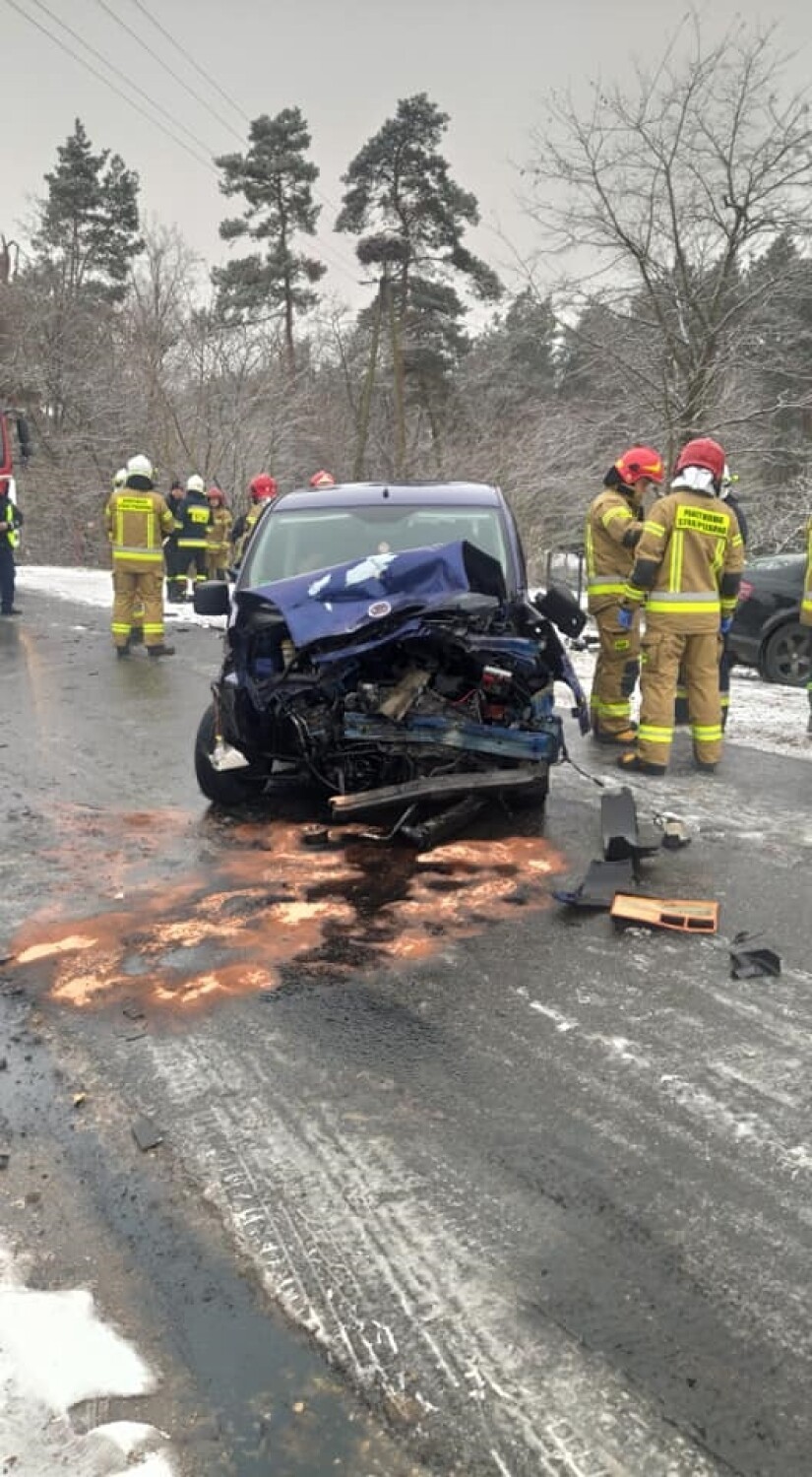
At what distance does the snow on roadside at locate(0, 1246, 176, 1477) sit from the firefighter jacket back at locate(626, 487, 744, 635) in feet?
16.9

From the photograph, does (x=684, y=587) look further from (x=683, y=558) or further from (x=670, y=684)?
(x=670, y=684)

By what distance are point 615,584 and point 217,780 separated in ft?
11.1

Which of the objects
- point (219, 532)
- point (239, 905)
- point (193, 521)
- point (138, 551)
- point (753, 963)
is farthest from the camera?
point (219, 532)

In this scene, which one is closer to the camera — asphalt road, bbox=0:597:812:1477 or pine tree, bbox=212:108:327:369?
asphalt road, bbox=0:597:812:1477

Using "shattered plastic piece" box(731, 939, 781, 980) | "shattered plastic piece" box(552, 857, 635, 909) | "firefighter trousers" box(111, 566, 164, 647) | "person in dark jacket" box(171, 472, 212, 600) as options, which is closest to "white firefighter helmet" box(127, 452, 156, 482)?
"firefighter trousers" box(111, 566, 164, 647)

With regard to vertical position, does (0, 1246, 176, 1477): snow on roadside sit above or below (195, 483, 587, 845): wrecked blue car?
below

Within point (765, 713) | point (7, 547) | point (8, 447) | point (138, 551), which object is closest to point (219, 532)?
point (8, 447)

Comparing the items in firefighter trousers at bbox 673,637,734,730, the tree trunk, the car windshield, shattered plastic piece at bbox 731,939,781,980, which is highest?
the tree trunk

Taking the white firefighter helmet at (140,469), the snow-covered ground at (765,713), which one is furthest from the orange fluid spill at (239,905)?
the white firefighter helmet at (140,469)

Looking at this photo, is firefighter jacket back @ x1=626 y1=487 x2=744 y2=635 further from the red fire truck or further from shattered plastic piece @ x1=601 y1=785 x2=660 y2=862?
the red fire truck

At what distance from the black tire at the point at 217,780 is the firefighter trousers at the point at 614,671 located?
9.17 feet

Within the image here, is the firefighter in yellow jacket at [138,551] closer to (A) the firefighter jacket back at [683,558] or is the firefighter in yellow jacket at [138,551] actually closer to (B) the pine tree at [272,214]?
(A) the firefighter jacket back at [683,558]

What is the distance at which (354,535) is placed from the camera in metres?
5.79

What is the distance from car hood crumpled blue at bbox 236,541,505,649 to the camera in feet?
14.8
